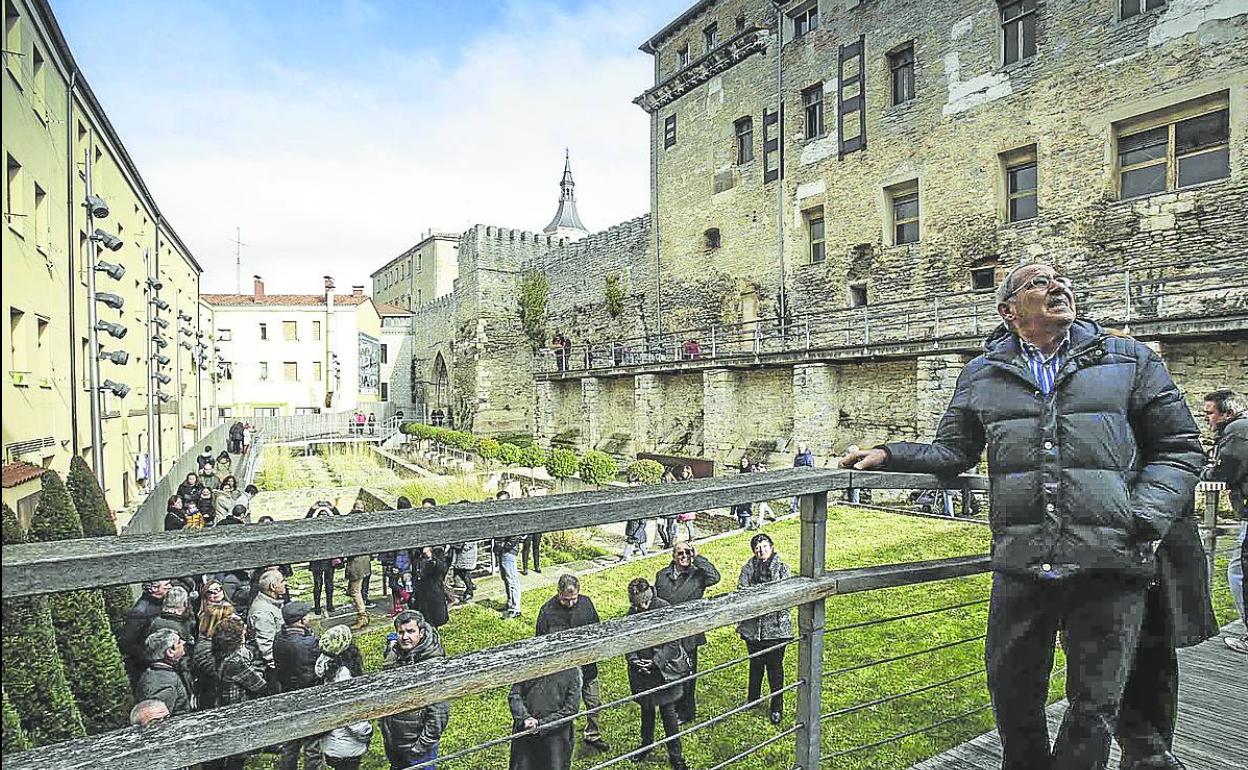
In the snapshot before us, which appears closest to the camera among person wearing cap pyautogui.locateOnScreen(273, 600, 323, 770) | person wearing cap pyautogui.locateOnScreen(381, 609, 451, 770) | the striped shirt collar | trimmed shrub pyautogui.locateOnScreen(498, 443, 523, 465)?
the striped shirt collar

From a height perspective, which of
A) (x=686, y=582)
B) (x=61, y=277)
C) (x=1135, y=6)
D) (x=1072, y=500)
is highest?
(x=1135, y=6)

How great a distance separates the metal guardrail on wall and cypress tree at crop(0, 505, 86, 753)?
3.67m

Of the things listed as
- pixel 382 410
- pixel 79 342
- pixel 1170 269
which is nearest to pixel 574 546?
pixel 79 342

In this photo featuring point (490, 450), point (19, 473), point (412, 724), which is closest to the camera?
point (412, 724)

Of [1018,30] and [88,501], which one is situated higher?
[1018,30]

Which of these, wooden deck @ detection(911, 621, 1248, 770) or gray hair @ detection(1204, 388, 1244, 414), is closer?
wooden deck @ detection(911, 621, 1248, 770)

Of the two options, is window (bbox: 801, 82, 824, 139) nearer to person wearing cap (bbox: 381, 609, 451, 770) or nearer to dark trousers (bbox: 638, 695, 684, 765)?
dark trousers (bbox: 638, 695, 684, 765)

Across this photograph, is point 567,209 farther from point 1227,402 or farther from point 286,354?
point 1227,402

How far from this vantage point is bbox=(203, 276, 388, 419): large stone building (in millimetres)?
47688

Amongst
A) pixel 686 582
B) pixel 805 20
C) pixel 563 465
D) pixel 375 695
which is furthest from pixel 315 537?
pixel 805 20

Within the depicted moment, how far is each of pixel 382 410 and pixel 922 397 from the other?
41048mm

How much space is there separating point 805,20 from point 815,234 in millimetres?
6983

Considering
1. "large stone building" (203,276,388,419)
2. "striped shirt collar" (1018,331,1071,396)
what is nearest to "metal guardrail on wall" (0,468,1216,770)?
"striped shirt collar" (1018,331,1071,396)

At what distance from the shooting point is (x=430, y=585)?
8.66 metres
